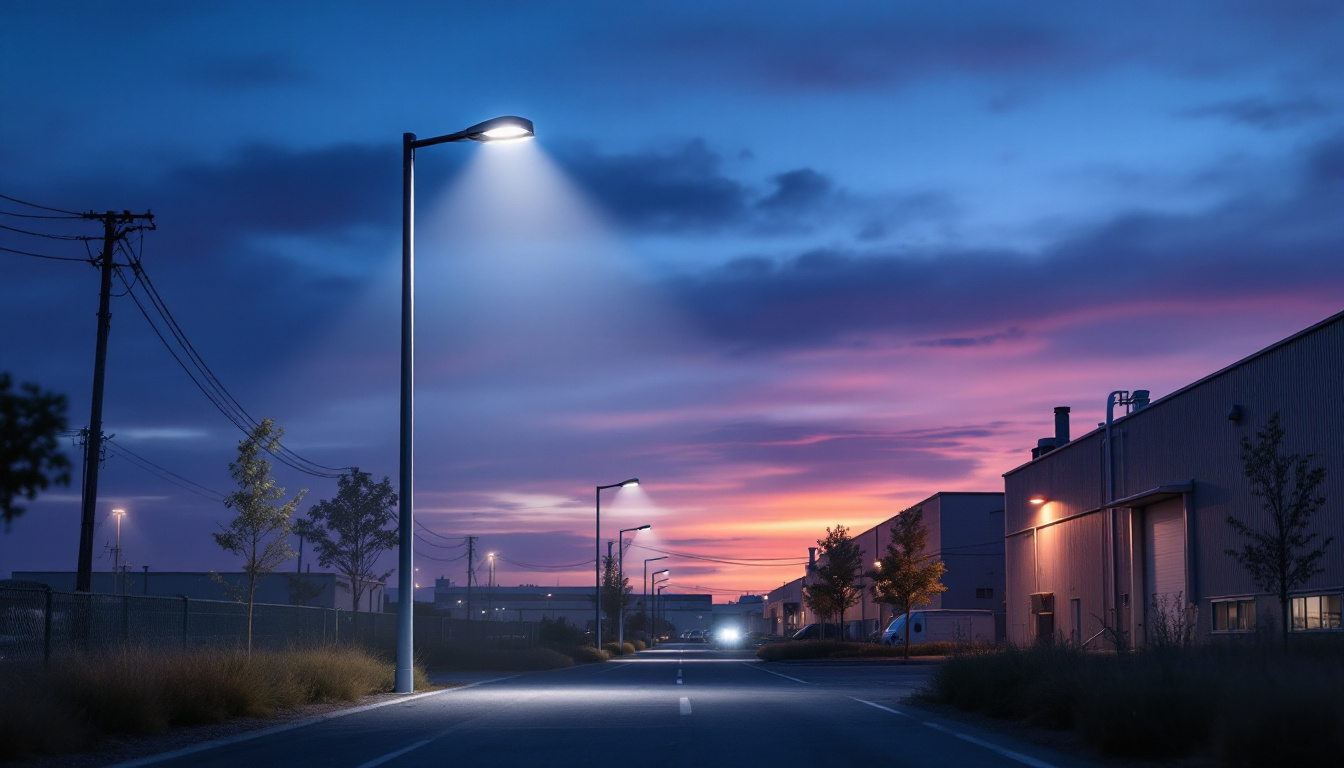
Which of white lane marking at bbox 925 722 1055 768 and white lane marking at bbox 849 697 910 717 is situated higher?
white lane marking at bbox 925 722 1055 768

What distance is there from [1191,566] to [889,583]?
64.4ft

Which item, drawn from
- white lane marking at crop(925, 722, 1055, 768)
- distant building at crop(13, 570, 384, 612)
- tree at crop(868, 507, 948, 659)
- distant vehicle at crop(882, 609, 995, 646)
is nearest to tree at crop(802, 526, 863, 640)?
distant vehicle at crop(882, 609, 995, 646)

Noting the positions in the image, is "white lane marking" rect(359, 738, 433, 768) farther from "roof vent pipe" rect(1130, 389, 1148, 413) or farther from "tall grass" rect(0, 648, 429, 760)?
"roof vent pipe" rect(1130, 389, 1148, 413)

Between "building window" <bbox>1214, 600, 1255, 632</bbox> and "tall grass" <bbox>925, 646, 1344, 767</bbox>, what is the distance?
47.7 ft

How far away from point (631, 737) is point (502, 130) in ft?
34.4

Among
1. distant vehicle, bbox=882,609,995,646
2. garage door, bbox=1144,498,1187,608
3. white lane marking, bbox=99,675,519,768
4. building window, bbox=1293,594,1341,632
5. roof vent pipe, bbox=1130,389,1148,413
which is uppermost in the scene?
roof vent pipe, bbox=1130,389,1148,413

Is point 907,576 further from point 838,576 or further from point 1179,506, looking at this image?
point 1179,506

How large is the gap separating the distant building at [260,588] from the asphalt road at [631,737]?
58.4 meters

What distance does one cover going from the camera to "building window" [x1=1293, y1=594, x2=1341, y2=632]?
26.5 meters

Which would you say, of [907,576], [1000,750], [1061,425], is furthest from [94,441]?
[1061,425]

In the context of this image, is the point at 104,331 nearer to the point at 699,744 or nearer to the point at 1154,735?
the point at 699,744

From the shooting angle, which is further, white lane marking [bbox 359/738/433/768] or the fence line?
the fence line

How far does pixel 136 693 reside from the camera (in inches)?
553

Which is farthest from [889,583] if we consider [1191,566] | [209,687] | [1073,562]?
[209,687]
